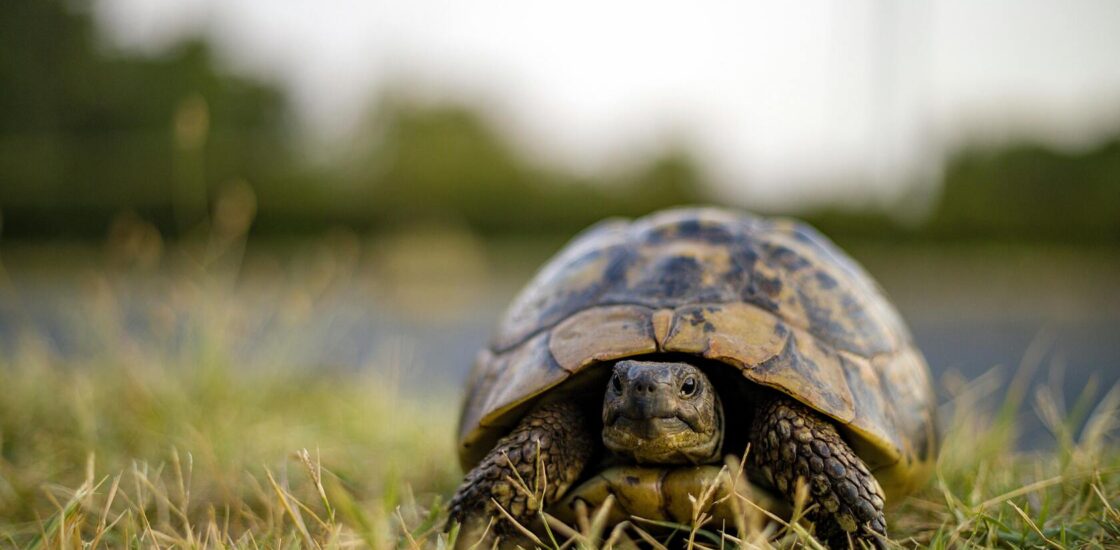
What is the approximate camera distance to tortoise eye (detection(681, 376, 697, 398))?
83.0 inches

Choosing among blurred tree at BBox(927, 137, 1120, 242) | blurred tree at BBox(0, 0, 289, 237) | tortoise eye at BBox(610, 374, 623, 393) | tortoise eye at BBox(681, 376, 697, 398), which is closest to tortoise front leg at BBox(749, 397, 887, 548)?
tortoise eye at BBox(681, 376, 697, 398)

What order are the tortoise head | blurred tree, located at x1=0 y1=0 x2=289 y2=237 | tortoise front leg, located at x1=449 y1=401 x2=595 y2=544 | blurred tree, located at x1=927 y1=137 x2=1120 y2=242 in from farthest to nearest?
blurred tree, located at x1=0 y1=0 x2=289 y2=237 < blurred tree, located at x1=927 y1=137 x2=1120 y2=242 < tortoise front leg, located at x1=449 y1=401 x2=595 y2=544 < the tortoise head

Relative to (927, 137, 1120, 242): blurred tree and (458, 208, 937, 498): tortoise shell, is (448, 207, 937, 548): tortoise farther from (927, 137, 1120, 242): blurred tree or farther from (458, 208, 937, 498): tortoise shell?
(927, 137, 1120, 242): blurred tree

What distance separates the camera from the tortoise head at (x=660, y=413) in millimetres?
2047

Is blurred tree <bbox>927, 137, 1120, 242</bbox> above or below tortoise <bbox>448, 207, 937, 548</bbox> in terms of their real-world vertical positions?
below

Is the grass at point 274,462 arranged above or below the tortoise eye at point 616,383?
below

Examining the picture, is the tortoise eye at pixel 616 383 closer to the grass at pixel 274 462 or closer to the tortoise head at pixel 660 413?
the tortoise head at pixel 660 413

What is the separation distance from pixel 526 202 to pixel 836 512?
1826 cm

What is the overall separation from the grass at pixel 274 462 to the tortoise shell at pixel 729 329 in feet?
0.92

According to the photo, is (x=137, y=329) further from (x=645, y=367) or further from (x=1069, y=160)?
(x=1069, y=160)

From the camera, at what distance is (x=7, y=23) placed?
74.1 ft

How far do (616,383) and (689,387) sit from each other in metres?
0.19

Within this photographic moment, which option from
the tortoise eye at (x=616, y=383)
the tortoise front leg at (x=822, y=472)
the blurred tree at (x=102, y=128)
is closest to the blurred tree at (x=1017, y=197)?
the blurred tree at (x=102, y=128)

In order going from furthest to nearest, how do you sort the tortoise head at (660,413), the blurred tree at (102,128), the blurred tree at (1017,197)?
the blurred tree at (102,128)
the blurred tree at (1017,197)
the tortoise head at (660,413)
